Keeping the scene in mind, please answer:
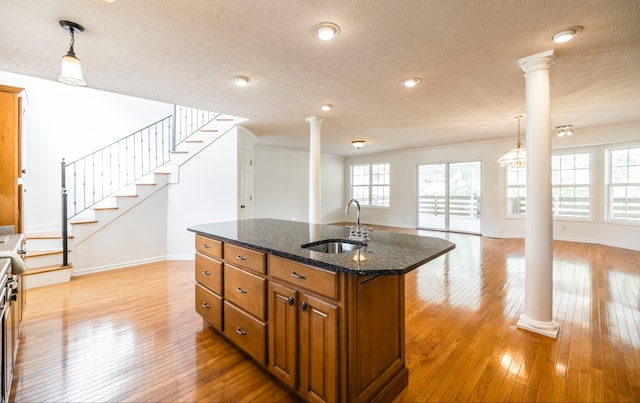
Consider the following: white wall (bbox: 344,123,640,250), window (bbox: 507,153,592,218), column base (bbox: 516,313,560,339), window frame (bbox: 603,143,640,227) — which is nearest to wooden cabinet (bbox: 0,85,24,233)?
column base (bbox: 516,313,560,339)

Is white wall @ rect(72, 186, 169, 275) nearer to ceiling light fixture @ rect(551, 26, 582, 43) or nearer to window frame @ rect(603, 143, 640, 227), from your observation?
ceiling light fixture @ rect(551, 26, 582, 43)

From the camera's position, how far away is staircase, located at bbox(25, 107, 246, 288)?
12.3 ft

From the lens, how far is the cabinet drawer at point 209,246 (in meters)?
2.31

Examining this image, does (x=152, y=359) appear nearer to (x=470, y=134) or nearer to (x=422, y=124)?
(x=422, y=124)

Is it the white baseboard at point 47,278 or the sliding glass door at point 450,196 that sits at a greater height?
the sliding glass door at point 450,196

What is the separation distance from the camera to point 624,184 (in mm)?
5543

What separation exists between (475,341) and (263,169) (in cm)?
640

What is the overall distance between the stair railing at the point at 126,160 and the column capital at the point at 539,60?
14.6ft

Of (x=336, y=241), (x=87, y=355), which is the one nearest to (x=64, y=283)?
(x=87, y=355)

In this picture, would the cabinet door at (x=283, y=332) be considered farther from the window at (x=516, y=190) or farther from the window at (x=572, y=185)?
the window at (x=516, y=190)

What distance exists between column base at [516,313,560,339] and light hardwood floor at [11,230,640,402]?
0.18 ft

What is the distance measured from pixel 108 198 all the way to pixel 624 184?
31.6 ft

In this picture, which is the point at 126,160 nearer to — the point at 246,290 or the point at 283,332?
the point at 246,290

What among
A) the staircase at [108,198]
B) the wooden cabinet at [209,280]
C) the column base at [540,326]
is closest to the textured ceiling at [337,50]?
the staircase at [108,198]
